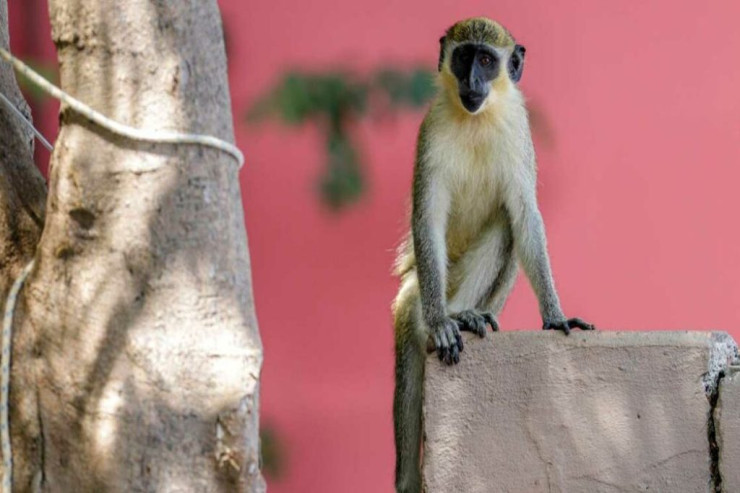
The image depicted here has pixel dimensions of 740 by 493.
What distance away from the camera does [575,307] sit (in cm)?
558

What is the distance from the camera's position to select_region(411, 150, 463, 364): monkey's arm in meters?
4.49

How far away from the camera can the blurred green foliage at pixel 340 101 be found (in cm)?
542

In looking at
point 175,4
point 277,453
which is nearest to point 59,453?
point 175,4

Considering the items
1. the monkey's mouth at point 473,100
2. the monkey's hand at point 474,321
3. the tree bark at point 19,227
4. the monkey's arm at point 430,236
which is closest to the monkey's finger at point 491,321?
the monkey's hand at point 474,321

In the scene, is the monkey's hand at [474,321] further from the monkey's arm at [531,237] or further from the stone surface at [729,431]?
the stone surface at [729,431]

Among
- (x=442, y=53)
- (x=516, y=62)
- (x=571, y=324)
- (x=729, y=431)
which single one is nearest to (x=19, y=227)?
(x=571, y=324)

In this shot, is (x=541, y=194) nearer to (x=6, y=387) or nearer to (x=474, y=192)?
(x=474, y=192)

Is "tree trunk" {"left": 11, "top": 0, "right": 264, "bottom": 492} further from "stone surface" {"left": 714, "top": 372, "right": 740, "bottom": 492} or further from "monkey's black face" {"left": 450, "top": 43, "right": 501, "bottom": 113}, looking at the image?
"monkey's black face" {"left": 450, "top": 43, "right": 501, "bottom": 113}

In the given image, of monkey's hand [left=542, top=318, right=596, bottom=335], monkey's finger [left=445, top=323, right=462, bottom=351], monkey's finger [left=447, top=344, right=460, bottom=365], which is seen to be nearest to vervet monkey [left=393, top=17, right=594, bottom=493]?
monkey's hand [left=542, top=318, right=596, bottom=335]

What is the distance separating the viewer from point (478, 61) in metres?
4.80

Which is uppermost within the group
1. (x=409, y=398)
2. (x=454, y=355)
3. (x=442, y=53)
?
(x=442, y=53)

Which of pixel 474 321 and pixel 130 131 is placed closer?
pixel 130 131

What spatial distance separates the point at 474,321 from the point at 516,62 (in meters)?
1.21

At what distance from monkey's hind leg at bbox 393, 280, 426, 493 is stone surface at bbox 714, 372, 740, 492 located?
1.08 m
